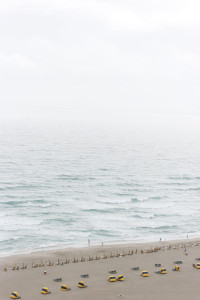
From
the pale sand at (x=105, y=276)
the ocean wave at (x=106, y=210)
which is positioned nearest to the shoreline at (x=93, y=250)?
the pale sand at (x=105, y=276)

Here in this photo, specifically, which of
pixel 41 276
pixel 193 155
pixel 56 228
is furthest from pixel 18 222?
pixel 193 155

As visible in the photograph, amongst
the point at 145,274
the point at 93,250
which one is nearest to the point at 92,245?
the point at 93,250

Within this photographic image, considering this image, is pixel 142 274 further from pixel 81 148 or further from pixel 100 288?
pixel 81 148

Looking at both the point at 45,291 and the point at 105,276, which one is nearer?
the point at 45,291

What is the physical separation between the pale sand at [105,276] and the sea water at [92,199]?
7.35 meters

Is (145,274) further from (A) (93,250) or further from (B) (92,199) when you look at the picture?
(B) (92,199)

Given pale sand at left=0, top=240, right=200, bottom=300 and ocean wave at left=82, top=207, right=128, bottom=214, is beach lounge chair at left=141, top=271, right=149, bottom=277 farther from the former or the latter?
ocean wave at left=82, top=207, right=128, bottom=214

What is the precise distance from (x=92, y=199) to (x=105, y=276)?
44.8 m

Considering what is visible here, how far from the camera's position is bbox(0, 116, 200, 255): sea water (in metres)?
71.6

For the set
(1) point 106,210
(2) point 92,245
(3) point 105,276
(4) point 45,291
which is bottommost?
(2) point 92,245

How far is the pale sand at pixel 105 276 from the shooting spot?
45.4 m

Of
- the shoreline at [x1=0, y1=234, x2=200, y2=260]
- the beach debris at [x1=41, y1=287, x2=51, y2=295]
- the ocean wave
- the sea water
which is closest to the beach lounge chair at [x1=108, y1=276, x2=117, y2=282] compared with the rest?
the beach debris at [x1=41, y1=287, x2=51, y2=295]

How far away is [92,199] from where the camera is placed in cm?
9494

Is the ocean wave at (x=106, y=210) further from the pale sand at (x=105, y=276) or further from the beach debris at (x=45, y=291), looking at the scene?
the beach debris at (x=45, y=291)
